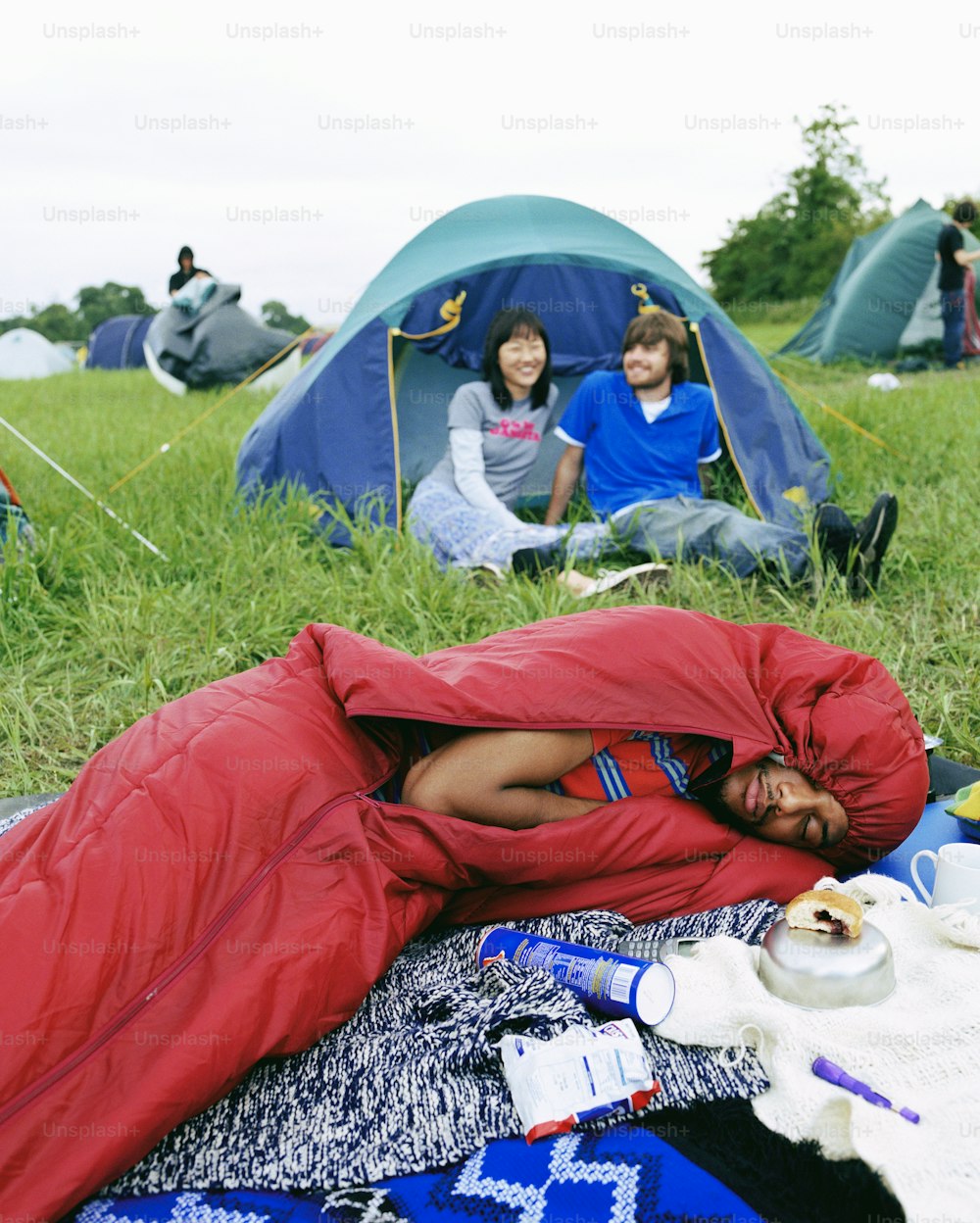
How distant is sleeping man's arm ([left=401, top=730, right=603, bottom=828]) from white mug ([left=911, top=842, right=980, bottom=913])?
2.10 ft

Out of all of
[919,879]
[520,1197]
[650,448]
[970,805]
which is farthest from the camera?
[650,448]

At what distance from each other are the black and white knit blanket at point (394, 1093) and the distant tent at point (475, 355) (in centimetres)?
238

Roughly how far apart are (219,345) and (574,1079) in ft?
26.8

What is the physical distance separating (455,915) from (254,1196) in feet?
2.01

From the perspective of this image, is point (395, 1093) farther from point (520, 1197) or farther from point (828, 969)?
point (828, 969)

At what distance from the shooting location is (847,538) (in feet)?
10.5

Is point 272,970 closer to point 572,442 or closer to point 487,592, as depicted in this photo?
point 487,592

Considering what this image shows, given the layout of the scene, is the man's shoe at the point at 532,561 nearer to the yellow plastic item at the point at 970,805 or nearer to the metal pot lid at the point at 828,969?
the yellow plastic item at the point at 970,805

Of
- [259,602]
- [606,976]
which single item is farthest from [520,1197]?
[259,602]

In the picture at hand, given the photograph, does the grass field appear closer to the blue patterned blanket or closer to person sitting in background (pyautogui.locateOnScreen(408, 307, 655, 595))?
person sitting in background (pyautogui.locateOnScreen(408, 307, 655, 595))

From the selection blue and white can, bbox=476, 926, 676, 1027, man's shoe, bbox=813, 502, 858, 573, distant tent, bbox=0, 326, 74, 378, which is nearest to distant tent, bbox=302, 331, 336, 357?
distant tent, bbox=0, 326, 74, 378

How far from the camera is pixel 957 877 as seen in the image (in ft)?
5.81

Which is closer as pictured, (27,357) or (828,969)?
(828,969)

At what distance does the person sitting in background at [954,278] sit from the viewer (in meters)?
8.27
